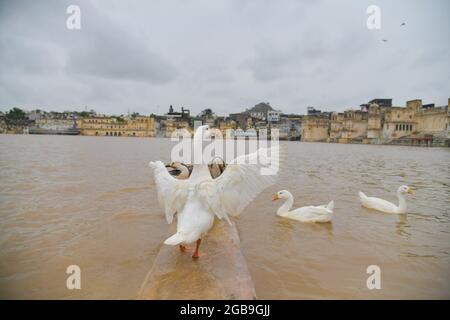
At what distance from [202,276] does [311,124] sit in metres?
105

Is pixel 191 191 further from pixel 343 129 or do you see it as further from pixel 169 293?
pixel 343 129

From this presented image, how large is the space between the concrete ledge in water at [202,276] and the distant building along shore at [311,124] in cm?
6057

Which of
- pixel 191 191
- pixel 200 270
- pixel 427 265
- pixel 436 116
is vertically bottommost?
pixel 427 265

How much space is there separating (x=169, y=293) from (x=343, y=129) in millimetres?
97509

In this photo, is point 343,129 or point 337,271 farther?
point 343,129

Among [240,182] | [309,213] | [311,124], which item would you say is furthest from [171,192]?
[311,124]

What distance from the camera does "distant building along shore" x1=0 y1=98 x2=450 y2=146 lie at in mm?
71069

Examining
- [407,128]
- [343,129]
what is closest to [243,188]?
[407,128]

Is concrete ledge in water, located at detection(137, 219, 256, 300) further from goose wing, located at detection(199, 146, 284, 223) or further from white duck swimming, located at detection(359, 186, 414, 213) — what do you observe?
white duck swimming, located at detection(359, 186, 414, 213)

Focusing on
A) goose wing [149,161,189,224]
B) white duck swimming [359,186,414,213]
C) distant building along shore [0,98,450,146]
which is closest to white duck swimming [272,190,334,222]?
white duck swimming [359,186,414,213]

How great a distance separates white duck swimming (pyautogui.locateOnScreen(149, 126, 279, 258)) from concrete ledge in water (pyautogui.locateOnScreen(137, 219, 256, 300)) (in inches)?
9.9

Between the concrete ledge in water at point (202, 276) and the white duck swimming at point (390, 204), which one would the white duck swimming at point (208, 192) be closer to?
the concrete ledge in water at point (202, 276)

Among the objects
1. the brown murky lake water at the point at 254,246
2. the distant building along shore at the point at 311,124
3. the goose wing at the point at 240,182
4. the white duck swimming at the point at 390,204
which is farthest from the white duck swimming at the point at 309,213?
the distant building along shore at the point at 311,124

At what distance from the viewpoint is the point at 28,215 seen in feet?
20.7
